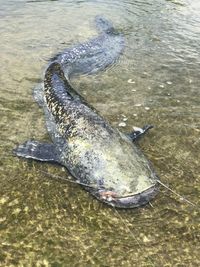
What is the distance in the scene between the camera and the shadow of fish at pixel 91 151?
388 cm

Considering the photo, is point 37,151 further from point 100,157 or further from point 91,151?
point 100,157

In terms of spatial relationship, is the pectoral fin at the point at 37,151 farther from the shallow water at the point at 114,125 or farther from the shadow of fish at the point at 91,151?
the shallow water at the point at 114,125

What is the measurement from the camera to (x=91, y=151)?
4.23m

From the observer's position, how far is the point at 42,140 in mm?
5031

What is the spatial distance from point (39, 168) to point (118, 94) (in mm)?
2264

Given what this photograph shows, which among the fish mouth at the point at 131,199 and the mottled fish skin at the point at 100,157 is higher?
the mottled fish skin at the point at 100,157

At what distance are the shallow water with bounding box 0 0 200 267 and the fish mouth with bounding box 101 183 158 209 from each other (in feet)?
0.42

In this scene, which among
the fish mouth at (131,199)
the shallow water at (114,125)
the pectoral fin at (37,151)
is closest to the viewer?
the shallow water at (114,125)

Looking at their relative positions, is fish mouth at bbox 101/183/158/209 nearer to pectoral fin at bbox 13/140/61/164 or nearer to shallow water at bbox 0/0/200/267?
shallow water at bbox 0/0/200/267

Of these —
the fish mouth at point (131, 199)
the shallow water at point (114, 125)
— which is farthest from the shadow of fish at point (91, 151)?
the shallow water at point (114, 125)

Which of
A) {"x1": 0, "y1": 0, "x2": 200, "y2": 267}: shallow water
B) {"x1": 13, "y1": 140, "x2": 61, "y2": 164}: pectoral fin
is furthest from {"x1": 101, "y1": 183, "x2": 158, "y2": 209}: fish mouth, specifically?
{"x1": 13, "y1": 140, "x2": 61, "y2": 164}: pectoral fin

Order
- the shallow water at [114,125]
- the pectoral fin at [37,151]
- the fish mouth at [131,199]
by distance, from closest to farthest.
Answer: the shallow water at [114,125] < the fish mouth at [131,199] < the pectoral fin at [37,151]

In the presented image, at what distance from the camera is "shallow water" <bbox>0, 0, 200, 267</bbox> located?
144 inches

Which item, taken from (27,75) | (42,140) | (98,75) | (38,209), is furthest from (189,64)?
(38,209)
